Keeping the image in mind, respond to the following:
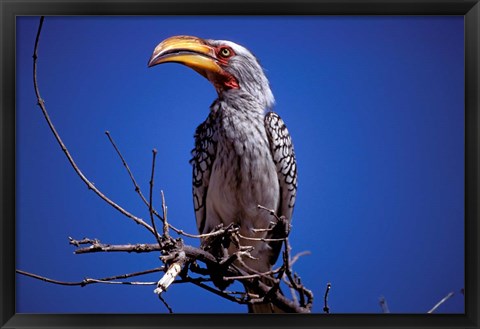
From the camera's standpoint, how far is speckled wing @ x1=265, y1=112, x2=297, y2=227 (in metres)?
2.54

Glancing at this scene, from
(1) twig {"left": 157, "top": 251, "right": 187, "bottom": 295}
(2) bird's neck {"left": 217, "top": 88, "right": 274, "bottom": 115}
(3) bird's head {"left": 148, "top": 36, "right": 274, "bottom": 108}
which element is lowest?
(1) twig {"left": 157, "top": 251, "right": 187, "bottom": 295}

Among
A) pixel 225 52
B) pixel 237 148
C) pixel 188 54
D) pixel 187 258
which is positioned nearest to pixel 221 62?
pixel 225 52

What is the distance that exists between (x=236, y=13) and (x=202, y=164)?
65 cm

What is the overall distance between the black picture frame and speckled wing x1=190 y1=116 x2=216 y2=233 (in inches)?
17.6

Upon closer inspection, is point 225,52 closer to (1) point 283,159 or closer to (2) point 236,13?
(2) point 236,13

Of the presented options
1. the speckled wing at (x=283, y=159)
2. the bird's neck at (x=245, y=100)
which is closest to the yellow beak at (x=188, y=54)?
the bird's neck at (x=245, y=100)

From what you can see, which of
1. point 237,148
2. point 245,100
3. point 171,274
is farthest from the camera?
point 245,100

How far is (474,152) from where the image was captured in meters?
2.56

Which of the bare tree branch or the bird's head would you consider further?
the bird's head

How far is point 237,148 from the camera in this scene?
249 centimetres

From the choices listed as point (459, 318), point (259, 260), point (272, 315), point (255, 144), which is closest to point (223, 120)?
point (255, 144)

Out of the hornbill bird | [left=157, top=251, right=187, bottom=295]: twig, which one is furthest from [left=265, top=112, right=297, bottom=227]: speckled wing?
[left=157, top=251, right=187, bottom=295]: twig

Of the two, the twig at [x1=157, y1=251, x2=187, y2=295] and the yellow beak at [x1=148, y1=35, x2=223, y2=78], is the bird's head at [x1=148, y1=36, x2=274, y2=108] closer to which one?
the yellow beak at [x1=148, y1=35, x2=223, y2=78]

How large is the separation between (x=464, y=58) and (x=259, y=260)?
4.07 ft
